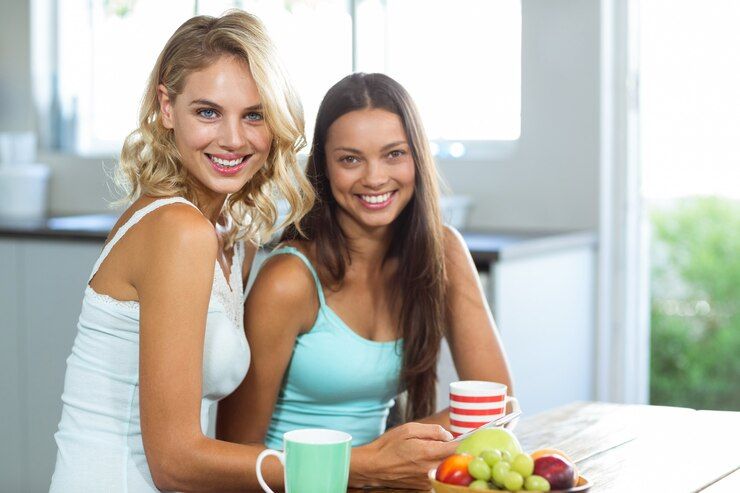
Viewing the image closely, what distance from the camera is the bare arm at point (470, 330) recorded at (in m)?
1.97

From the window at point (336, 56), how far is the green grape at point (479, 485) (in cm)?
204

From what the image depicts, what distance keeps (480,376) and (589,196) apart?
4.60ft

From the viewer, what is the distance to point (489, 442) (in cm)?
122

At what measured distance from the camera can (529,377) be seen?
2.86 meters

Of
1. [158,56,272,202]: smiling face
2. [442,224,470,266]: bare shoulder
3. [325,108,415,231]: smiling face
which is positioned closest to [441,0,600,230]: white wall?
[442,224,470,266]: bare shoulder

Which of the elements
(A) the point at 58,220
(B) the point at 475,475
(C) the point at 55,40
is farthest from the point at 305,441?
(C) the point at 55,40

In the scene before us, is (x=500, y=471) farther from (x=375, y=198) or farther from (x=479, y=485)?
(x=375, y=198)

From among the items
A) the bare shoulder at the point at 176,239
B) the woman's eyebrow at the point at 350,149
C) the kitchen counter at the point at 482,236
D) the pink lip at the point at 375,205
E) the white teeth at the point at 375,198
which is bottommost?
the kitchen counter at the point at 482,236

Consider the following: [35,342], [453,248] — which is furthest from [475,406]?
[35,342]

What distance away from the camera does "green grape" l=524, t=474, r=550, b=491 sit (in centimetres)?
114

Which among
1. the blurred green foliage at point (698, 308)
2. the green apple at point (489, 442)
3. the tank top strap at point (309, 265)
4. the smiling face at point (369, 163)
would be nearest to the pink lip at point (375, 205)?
the smiling face at point (369, 163)

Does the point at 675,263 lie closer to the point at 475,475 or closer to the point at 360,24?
the point at 360,24

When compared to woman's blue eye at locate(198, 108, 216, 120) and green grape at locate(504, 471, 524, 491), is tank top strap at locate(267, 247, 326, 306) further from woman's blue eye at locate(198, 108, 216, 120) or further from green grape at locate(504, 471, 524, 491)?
green grape at locate(504, 471, 524, 491)

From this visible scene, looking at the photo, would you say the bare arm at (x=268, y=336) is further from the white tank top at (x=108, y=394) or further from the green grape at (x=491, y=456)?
the green grape at (x=491, y=456)
